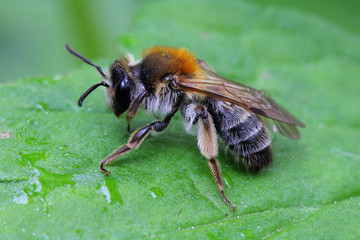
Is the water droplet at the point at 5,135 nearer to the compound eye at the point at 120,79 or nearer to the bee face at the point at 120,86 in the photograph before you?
the bee face at the point at 120,86

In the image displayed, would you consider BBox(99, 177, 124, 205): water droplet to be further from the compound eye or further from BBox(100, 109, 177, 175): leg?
the compound eye

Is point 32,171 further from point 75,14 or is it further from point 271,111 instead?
point 75,14

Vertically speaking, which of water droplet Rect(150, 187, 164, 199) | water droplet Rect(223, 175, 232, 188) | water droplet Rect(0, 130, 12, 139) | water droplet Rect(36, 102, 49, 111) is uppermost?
water droplet Rect(36, 102, 49, 111)

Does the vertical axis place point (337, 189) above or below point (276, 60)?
below

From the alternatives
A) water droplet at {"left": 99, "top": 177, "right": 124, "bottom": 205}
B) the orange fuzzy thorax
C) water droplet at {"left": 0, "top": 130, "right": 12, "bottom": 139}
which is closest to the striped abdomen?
the orange fuzzy thorax

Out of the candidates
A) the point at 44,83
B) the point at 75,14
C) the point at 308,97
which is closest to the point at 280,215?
the point at 308,97

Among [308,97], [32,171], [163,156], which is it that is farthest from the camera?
[308,97]
